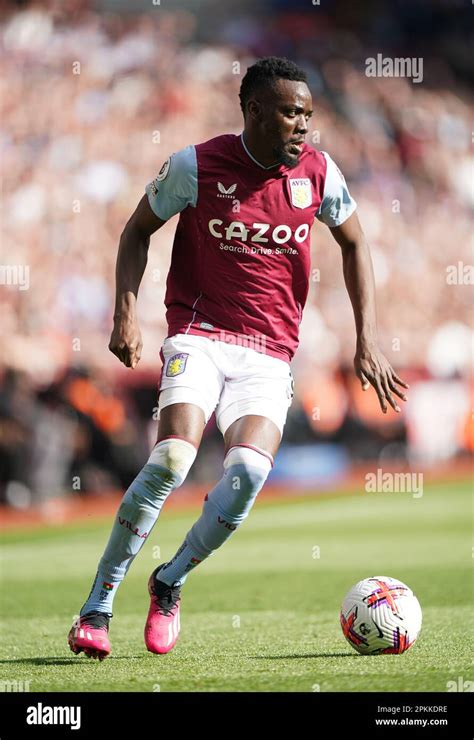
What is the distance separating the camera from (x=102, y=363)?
1588 cm

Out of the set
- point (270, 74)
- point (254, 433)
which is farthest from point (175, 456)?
point (270, 74)

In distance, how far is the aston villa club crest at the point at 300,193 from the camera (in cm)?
558

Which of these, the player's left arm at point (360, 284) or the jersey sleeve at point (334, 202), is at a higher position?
the jersey sleeve at point (334, 202)

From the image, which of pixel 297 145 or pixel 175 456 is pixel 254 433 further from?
pixel 297 145

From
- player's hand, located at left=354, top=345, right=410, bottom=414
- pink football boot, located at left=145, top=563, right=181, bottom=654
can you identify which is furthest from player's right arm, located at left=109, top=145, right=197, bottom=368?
pink football boot, located at left=145, top=563, right=181, bottom=654

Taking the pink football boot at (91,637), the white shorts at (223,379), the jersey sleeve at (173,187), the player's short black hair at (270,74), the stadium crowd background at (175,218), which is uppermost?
the stadium crowd background at (175,218)

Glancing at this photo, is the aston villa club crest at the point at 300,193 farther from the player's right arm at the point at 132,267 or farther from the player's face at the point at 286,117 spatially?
the player's right arm at the point at 132,267

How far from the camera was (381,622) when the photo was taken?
5152 mm

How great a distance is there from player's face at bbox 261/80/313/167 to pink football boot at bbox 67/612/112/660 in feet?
7.49

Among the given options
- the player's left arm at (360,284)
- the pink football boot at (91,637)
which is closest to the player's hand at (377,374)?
the player's left arm at (360,284)

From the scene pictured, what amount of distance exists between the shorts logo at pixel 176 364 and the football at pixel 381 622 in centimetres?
133

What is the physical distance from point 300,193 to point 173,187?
616 mm

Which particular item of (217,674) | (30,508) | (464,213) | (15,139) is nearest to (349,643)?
(217,674)

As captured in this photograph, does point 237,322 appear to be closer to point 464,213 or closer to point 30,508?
point 30,508
